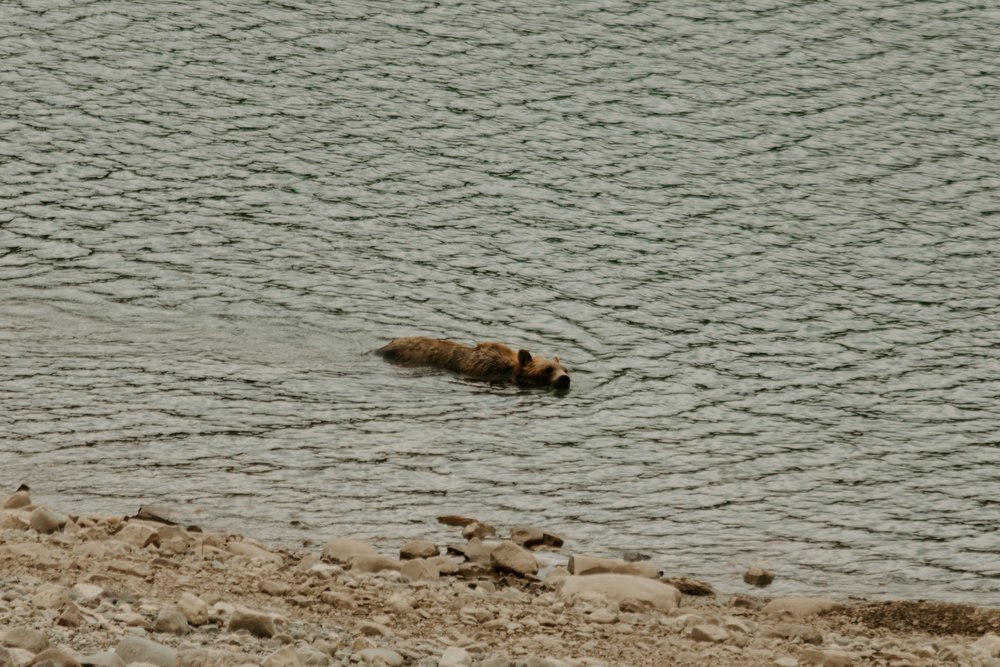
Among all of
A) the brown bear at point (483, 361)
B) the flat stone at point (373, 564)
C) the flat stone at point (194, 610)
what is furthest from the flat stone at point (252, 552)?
the brown bear at point (483, 361)

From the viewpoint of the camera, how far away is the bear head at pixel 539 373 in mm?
22781

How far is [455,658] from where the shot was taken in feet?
39.3

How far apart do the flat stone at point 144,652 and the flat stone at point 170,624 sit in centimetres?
79

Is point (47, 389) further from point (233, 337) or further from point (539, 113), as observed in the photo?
point (539, 113)

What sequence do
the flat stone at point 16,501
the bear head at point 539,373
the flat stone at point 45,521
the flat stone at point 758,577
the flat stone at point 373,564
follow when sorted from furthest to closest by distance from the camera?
A: the bear head at point 539,373 → the flat stone at point 758,577 → the flat stone at point 16,501 → the flat stone at point 373,564 → the flat stone at point 45,521

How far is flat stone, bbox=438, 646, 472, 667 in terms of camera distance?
11875 millimetres

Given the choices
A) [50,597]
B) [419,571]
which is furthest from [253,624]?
[419,571]

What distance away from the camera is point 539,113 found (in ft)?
123

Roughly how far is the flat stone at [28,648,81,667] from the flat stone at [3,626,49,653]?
29 cm

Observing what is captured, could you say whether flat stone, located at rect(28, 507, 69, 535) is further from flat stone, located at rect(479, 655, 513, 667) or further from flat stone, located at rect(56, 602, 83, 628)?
flat stone, located at rect(479, 655, 513, 667)

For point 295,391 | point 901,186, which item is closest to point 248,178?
point 295,391

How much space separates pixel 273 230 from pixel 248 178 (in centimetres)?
312

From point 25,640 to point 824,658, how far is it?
7.01m

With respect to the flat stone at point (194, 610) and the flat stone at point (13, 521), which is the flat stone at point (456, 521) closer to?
the flat stone at point (13, 521)
